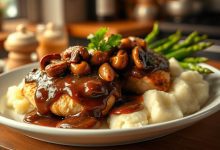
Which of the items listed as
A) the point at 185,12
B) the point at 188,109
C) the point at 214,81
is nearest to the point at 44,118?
the point at 188,109

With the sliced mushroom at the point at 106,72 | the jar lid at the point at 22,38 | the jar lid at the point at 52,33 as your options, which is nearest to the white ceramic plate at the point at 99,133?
the sliced mushroom at the point at 106,72

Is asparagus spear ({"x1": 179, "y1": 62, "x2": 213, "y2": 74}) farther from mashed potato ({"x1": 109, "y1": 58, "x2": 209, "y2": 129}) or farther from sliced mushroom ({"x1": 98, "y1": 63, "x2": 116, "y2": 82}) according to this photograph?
sliced mushroom ({"x1": 98, "y1": 63, "x2": 116, "y2": 82})

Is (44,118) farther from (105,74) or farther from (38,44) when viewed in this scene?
(38,44)

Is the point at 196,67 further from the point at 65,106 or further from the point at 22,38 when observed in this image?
the point at 22,38

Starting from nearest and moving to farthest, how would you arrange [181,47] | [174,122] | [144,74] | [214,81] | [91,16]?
[174,122] → [144,74] → [214,81] → [181,47] → [91,16]

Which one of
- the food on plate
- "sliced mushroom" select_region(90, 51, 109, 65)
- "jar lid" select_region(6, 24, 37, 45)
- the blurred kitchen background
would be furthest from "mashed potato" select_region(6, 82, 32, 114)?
the blurred kitchen background

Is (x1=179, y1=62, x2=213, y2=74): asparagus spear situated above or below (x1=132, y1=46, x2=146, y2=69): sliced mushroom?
below

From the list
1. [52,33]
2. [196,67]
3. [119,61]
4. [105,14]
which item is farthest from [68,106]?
[105,14]
